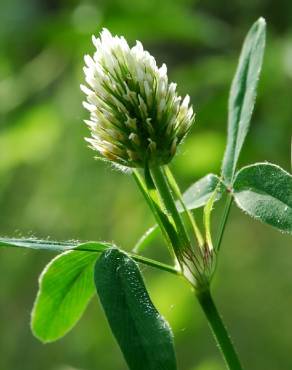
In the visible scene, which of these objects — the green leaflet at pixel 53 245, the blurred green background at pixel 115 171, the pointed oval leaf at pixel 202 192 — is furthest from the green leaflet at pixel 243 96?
the blurred green background at pixel 115 171

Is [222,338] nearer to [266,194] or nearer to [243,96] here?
[266,194]

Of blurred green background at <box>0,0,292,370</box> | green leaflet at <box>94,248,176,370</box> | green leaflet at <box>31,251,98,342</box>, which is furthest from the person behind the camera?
blurred green background at <box>0,0,292,370</box>

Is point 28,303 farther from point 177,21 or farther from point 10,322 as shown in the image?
point 177,21

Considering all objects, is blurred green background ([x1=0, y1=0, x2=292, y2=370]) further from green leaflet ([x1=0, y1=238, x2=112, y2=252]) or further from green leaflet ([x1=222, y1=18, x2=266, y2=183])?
green leaflet ([x1=0, y1=238, x2=112, y2=252])

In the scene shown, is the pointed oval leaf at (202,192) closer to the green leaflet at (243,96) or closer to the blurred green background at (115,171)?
the green leaflet at (243,96)

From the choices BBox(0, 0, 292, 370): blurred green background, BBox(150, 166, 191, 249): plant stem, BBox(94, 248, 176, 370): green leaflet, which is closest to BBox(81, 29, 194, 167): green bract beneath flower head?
BBox(150, 166, 191, 249): plant stem

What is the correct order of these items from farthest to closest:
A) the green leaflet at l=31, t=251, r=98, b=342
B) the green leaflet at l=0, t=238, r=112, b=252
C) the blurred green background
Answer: the blurred green background, the green leaflet at l=31, t=251, r=98, b=342, the green leaflet at l=0, t=238, r=112, b=252
